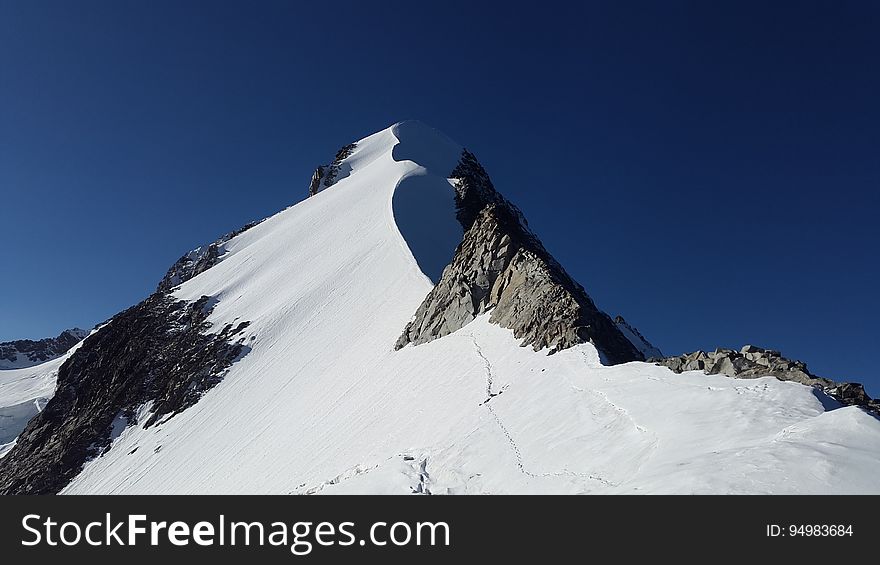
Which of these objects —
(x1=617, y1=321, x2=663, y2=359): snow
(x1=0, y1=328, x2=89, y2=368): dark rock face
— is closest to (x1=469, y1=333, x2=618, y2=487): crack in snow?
(x1=617, y1=321, x2=663, y2=359): snow

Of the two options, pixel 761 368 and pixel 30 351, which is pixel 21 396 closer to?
pixel 30 351

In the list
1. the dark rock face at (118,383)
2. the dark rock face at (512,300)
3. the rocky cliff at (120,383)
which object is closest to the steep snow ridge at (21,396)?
the dark rock face at (118,383)

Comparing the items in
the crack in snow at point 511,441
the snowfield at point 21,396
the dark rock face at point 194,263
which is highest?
the dark rock face at point 194,263

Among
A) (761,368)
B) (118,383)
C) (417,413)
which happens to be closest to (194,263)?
(118,383)

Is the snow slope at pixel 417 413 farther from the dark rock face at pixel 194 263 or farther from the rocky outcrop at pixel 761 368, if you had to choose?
the dark rock face at pixel 194 263

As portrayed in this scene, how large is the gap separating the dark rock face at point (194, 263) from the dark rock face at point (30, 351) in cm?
3492

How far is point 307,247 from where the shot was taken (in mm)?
50344

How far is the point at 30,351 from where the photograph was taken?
3605 inches

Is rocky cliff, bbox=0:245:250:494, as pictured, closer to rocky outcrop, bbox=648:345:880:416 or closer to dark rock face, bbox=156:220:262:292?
dark rock face, bbox=156:220:262:292

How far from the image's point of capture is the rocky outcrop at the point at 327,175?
73438mm

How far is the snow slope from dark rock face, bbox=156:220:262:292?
10.4 metres

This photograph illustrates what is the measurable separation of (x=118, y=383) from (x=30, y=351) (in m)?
65.0
